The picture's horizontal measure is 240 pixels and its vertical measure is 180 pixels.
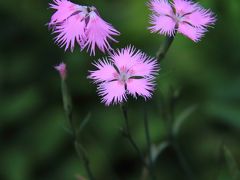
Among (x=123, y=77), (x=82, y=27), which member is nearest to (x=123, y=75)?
(x=123, y=77)

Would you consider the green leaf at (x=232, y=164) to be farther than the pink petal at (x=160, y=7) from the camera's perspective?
Yes

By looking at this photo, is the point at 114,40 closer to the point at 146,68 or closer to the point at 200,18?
the point at 146,68

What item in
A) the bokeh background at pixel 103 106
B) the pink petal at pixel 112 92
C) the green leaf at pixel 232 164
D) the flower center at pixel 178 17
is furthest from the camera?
the bokeh background at pixel 103 106

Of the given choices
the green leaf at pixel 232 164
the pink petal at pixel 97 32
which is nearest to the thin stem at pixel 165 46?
the pink petal at pixel 97 32

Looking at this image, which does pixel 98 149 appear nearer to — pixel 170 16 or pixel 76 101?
pixel 76 101

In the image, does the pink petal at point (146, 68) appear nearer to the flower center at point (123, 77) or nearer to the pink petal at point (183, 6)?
the flower center at point (123, 77)
